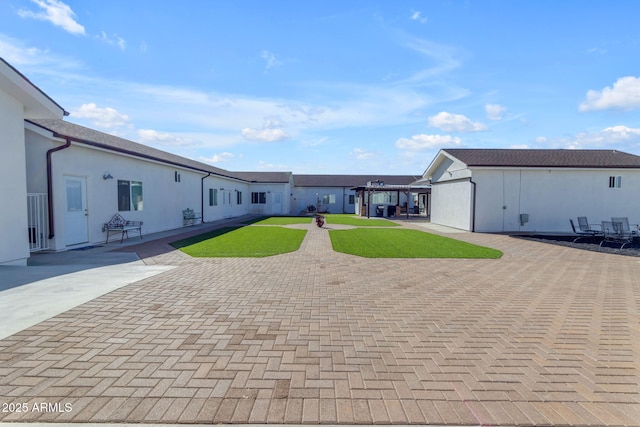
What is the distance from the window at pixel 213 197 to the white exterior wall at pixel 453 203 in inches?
613

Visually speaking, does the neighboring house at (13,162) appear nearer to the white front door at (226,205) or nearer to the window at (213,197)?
the window at (213,197)

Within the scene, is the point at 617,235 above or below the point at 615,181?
below

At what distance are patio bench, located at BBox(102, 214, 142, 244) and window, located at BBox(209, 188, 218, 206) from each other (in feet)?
31.9

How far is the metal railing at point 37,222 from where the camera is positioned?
10.1 metres

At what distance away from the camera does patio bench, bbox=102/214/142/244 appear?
12680mm

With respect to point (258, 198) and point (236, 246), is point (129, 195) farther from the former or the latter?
point (258, 198)

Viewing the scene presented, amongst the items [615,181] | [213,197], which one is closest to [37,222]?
[213,197]

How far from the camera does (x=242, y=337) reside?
4.29 meters

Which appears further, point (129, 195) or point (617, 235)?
point (129, 195)

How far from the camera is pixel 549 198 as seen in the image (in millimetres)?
18469

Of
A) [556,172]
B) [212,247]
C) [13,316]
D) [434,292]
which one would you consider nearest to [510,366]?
[434,292]

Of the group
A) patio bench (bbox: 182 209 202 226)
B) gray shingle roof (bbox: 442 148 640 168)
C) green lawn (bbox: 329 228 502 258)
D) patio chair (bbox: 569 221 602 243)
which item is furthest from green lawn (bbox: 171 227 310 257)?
patio chair (bbox: 569 221 602 243)

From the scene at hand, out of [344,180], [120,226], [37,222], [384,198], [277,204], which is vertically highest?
[344,180]

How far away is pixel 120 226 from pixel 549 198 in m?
20.3
